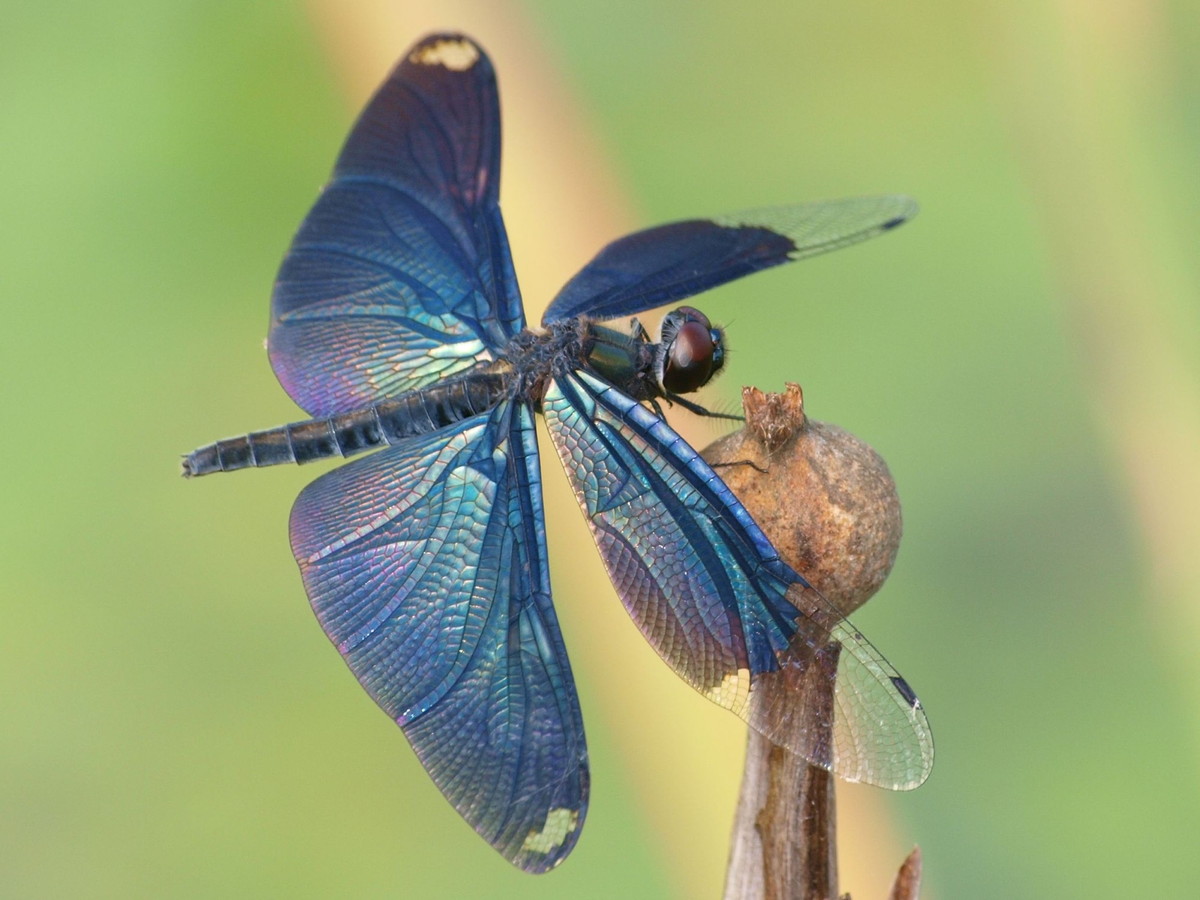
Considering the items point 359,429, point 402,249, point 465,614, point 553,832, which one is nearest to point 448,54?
point 402,249

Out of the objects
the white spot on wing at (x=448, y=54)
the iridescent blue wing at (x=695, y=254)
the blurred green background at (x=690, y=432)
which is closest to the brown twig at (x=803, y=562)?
the iridescent blue wing at (x=695, y=254)

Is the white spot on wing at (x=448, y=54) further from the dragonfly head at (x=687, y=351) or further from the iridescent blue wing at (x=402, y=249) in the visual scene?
the dragonfly head at (x=687, y=351)

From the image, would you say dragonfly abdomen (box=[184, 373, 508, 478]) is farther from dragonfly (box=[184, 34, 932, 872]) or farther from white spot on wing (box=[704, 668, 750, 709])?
white spot on wing (box=[704, 668, 750, 709])

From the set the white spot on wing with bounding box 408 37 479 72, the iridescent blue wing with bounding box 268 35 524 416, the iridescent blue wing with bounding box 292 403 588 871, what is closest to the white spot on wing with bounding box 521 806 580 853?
the iridescent blue wing with bounding box 292 403 588 871

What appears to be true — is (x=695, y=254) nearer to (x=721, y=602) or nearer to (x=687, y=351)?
(x=687, y=351)

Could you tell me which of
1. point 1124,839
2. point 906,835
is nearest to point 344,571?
point 906,835

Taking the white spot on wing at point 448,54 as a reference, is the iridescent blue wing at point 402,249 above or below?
below
